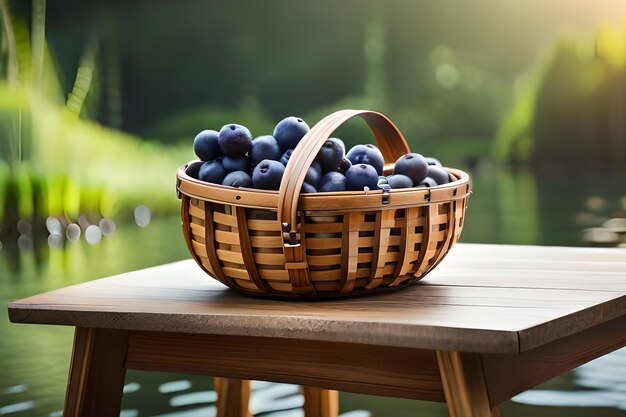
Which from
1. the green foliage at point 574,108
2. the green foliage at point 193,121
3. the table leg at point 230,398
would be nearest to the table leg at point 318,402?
the table leg at point 230,398

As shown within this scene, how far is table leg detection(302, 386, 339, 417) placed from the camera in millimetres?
1710

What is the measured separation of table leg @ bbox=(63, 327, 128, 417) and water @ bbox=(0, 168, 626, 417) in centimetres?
116

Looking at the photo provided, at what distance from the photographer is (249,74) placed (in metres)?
6.91

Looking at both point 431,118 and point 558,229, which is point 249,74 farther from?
point 558,229

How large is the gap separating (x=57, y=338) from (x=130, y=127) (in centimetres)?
360

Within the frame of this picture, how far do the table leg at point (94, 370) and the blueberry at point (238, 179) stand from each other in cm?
26

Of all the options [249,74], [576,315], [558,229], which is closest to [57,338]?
[576,315]

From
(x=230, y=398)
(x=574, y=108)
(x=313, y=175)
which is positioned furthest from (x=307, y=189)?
(x=574, y=108)

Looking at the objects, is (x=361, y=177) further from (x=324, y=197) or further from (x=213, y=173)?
(x=213, y=173)

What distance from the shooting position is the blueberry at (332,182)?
119 centimetres

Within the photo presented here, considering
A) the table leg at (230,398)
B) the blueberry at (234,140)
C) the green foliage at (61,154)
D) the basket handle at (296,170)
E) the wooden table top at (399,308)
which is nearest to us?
the wooden table top at (399,308)

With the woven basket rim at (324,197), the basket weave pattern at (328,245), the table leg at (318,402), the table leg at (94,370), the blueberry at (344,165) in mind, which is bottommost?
the table leg at (318,402)

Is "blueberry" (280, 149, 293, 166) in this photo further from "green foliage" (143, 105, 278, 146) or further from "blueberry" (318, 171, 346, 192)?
"green foliage" (143, 105, 278, 146)

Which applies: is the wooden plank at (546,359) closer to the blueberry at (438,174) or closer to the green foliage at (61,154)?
the blueberry at (438,174)
